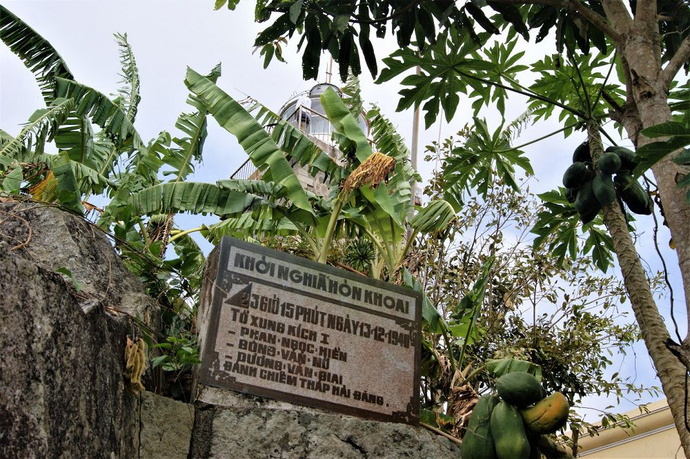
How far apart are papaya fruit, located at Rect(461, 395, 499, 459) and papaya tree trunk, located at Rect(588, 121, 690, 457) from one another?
1309 mm

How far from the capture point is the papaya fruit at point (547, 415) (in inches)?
189

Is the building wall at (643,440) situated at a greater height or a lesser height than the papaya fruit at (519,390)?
greater

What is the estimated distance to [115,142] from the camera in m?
8.81

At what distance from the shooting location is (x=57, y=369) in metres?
3.45

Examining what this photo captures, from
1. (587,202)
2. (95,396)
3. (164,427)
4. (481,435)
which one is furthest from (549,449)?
(95,396)

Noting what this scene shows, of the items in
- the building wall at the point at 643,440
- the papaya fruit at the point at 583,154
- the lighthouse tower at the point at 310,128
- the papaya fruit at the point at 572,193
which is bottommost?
the building wall at the point at 643,440

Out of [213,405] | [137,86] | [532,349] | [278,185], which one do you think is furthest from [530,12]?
[137,86]

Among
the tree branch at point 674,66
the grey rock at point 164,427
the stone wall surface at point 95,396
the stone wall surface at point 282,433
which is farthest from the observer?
the stone wall surface at point 282,433

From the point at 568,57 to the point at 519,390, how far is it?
2452 mm

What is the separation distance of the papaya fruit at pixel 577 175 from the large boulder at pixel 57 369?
2.84 m

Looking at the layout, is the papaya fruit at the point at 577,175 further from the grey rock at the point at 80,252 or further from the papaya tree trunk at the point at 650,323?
the grey rock at the point at 80,252

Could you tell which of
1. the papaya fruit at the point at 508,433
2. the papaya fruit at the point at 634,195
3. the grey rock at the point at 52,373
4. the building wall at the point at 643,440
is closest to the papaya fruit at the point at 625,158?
the papaya fruit at the point at 634,195

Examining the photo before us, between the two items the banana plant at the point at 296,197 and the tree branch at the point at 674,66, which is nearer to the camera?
the tree branch at the point at 674,66

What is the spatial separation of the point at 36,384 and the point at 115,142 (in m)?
5.92
